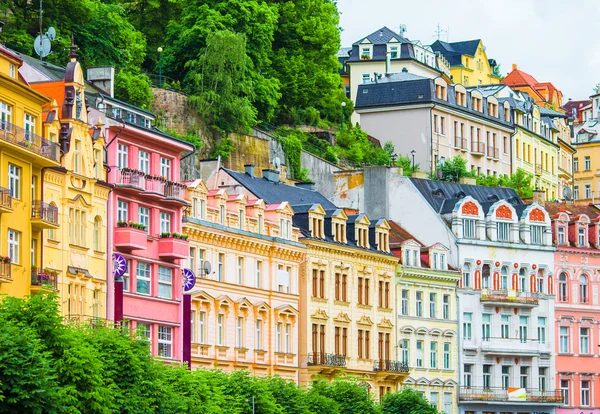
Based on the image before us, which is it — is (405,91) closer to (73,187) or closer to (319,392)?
(319,392)

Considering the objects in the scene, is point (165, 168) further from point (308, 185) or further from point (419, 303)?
point (419, 303)

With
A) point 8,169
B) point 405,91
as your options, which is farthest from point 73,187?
point 405,91

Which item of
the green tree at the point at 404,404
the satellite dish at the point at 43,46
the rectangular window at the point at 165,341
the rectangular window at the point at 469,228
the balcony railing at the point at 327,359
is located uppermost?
the satellite dish at the point at 43,46

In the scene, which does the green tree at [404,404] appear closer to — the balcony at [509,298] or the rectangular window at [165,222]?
the rectangular window at [165,222]

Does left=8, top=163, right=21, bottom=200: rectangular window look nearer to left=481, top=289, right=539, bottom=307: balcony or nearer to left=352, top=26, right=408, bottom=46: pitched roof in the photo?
left=481, top=289, right=539, bottom=307: balcony

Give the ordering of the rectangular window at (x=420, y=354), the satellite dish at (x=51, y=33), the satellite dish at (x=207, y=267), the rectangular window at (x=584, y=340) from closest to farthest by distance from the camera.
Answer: the satellite dish at (x=207, y=267) < the satellite dish at (x=51, y=33) < the rectangular window at (x=420, y=354) < the rectangular window at (x=584, y=340)

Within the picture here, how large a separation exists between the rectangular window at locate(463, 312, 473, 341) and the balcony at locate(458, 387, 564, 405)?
3.30 m

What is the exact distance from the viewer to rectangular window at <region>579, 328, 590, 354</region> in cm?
12106

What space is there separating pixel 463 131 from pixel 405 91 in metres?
6.86

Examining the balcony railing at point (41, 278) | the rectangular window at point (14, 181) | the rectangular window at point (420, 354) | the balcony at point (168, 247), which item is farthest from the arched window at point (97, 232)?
the rectangular window at point (420, 354)

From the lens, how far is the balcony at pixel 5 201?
227 ft

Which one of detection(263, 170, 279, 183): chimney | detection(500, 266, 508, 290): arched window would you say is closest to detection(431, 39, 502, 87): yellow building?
detection(500, 266, 508, 290): arched window

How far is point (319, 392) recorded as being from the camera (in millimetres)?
88500

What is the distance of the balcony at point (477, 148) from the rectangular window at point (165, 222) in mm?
63843
